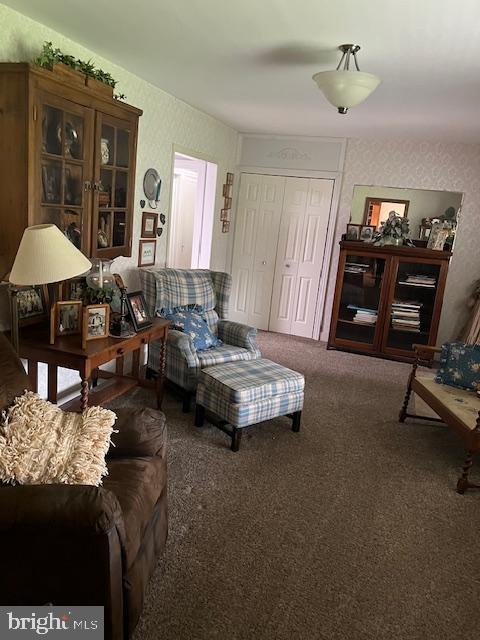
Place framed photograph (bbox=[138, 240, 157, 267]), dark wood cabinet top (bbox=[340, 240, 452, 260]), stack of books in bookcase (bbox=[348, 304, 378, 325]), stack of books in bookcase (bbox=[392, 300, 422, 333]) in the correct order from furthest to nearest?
stack of books in bookcase (bbox=[348, 304, 378, 325]), stack of books in bookcase (bbox=[392, 300, 422, 333]), dark wood cabinet top (bbox=[340, 240, 452, 260]), framed photograph (bbox=[138, 240, 157, 267])

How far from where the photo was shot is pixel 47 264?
2.09 meters

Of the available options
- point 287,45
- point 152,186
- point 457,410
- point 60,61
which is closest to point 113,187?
point 60,61

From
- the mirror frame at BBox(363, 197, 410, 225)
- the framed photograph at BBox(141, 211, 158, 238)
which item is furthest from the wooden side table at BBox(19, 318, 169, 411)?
the mirror frame at BBox(363, 197, 410, 225)

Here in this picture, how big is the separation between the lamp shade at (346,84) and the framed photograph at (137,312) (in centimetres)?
166

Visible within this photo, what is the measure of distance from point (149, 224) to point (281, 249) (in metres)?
2.19

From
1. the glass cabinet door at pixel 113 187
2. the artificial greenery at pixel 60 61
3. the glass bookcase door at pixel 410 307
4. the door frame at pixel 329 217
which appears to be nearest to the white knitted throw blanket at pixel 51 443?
the glass cabinet door at pixel 113 187

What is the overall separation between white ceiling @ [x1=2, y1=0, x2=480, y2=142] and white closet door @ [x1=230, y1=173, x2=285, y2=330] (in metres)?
1.76

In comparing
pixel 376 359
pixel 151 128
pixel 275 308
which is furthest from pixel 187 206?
pixel 376 359

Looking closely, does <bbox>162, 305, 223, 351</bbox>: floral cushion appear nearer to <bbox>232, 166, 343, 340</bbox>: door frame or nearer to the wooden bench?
the wooden bench

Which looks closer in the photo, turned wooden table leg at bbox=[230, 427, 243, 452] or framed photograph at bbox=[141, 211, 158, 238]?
turned wooden table leg at bbox=[230, 427, 243, 452]

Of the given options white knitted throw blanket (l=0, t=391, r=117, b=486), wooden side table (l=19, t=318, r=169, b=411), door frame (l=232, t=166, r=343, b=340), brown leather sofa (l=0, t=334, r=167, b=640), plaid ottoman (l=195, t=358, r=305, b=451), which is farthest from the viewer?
door frame (l=232, t=166, r=343, b=340)

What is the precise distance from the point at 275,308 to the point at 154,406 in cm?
282

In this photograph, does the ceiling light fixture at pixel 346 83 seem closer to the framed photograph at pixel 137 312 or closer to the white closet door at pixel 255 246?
the framed photograph at pixel 137 312

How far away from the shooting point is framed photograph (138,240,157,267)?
4.04 metres
